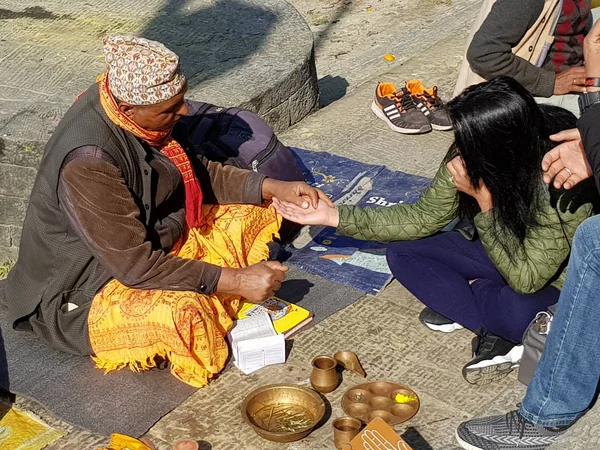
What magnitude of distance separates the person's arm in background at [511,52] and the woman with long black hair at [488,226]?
0.88m

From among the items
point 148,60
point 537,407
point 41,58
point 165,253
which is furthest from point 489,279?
point 41,58

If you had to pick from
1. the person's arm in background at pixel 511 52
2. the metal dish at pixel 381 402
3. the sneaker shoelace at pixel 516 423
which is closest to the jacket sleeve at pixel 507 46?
the person's arm in background at pixel 511 52

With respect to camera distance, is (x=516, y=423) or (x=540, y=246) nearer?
(x=516, y=423)

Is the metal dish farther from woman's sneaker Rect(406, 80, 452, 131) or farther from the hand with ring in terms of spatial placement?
woman's sneaker Rect(406, 80, 452, 131)

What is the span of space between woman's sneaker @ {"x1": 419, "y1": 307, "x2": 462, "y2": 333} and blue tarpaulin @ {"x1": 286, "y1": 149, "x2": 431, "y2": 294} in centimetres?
36

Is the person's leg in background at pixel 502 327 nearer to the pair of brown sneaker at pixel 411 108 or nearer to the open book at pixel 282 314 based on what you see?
the open book at pixel 282 314

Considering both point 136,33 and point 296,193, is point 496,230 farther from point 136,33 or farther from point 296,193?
point 136,33

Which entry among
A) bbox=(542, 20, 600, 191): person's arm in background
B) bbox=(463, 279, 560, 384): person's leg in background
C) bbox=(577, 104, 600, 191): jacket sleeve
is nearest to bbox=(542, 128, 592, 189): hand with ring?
bbox=(542, 20, 600, 191): person's arm in background

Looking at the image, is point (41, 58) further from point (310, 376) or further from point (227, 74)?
point (310, 376)

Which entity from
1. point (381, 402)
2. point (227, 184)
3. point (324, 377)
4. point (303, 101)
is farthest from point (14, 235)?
point (381, 402)

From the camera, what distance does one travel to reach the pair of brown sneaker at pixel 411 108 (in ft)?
19.5

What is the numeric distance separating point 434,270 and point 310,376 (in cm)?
70

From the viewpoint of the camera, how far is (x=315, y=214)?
4.15m

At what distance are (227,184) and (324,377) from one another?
1.10 metres
